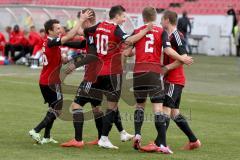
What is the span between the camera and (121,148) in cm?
1080

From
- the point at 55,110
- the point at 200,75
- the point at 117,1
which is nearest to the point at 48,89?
the point at 55,110

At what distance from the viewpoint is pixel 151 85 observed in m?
10.4

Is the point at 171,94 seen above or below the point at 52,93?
above

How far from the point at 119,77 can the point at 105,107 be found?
0.58m

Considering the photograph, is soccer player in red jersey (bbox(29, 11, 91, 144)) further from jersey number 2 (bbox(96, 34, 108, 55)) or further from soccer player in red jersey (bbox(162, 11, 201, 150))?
soccer player in red jersey (bbox(162, 11, 201, 150))

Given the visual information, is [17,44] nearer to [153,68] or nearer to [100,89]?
[100,89]

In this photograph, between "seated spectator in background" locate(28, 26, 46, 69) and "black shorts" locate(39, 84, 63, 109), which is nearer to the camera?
"black shorts" locate(39, 84, 63, 109)

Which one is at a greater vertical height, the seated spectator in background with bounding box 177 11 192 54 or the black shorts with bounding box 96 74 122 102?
the black shorts with bounding box 96 74 122 102

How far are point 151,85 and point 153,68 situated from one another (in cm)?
26

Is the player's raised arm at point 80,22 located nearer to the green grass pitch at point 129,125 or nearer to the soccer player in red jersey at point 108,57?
the soccer player in red jersey at point 108,57

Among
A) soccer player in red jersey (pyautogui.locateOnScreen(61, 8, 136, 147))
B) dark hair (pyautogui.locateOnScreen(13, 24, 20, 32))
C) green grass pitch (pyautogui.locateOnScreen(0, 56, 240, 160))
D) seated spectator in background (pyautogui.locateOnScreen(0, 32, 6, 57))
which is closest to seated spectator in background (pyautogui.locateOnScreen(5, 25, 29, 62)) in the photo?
dark hair (pyautogui.locateOnScreen(13, 24, 20, 32))

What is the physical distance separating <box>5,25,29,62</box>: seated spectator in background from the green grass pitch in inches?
234

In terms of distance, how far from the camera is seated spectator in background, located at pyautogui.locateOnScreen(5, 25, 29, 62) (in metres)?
30.3

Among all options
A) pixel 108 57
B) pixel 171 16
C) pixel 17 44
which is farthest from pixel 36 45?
pixel 171 16
